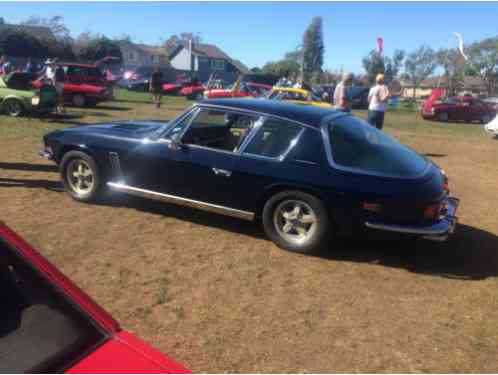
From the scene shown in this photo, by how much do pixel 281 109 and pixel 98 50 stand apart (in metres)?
46.3

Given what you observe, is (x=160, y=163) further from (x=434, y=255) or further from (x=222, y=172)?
(x=434, y=255)

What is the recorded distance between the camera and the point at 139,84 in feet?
105

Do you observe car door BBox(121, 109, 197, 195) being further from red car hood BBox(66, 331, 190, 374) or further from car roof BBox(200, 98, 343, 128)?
red car hood BBox(66, 331, 190, 374)

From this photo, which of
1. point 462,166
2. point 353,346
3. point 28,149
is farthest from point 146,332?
point 462,166

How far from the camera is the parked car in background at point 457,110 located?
22.5 m

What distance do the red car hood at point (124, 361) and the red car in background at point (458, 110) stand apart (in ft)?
78.2

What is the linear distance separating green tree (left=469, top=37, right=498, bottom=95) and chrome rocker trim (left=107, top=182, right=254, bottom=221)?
2920 inches

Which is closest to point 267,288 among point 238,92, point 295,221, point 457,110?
point 295,221

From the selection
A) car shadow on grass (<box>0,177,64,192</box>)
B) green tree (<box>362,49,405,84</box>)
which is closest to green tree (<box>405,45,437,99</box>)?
green tree (<box>362,49,405,84</box>)

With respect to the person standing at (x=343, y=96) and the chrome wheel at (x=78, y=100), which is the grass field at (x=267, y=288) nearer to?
the person standing at (x=343, y=96)

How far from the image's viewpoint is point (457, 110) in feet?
74.0

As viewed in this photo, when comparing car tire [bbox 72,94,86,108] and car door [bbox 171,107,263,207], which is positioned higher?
car tire [bbox 72,94,86,108]

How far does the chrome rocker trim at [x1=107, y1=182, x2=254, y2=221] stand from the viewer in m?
4.50

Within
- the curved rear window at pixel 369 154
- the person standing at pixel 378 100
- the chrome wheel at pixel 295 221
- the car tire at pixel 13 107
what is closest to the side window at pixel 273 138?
Result: the curved rear window at pixel 369 154
